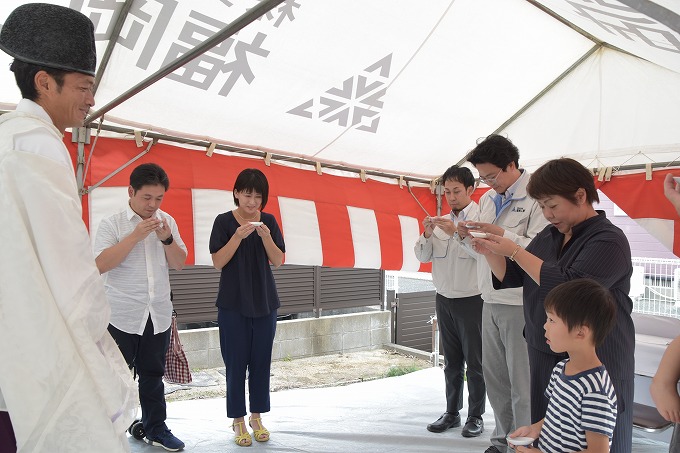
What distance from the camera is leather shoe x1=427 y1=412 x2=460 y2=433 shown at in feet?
10.1

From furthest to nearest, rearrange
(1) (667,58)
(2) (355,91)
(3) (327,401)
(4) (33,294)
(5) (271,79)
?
(3) (327,401)
(2) (355,91)
(5) (271,79)
(1) (667,58)
(4) (33,294)

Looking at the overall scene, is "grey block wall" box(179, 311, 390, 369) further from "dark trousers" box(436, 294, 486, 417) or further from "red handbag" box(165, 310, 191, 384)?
"dark trousers" box(436, 294, 486, 417)

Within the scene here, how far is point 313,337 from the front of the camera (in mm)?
7570

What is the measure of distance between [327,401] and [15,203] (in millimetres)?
3201

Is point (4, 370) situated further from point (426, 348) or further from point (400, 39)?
point (426, 348)

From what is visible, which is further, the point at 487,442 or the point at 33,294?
the point at 487,442

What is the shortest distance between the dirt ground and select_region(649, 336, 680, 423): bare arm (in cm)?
477

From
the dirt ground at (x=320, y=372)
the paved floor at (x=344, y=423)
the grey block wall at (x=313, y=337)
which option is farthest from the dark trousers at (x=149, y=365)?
the grey block wall at (x=313, y=337)

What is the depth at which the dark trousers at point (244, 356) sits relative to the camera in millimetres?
2719

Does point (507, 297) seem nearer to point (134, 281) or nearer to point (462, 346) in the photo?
point (462, 346)

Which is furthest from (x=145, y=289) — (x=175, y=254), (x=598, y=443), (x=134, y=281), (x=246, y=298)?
(x=598, y=443)

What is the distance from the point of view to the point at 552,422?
1.50 m

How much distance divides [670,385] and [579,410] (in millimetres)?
267

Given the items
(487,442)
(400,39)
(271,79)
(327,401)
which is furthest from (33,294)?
(327,401)
